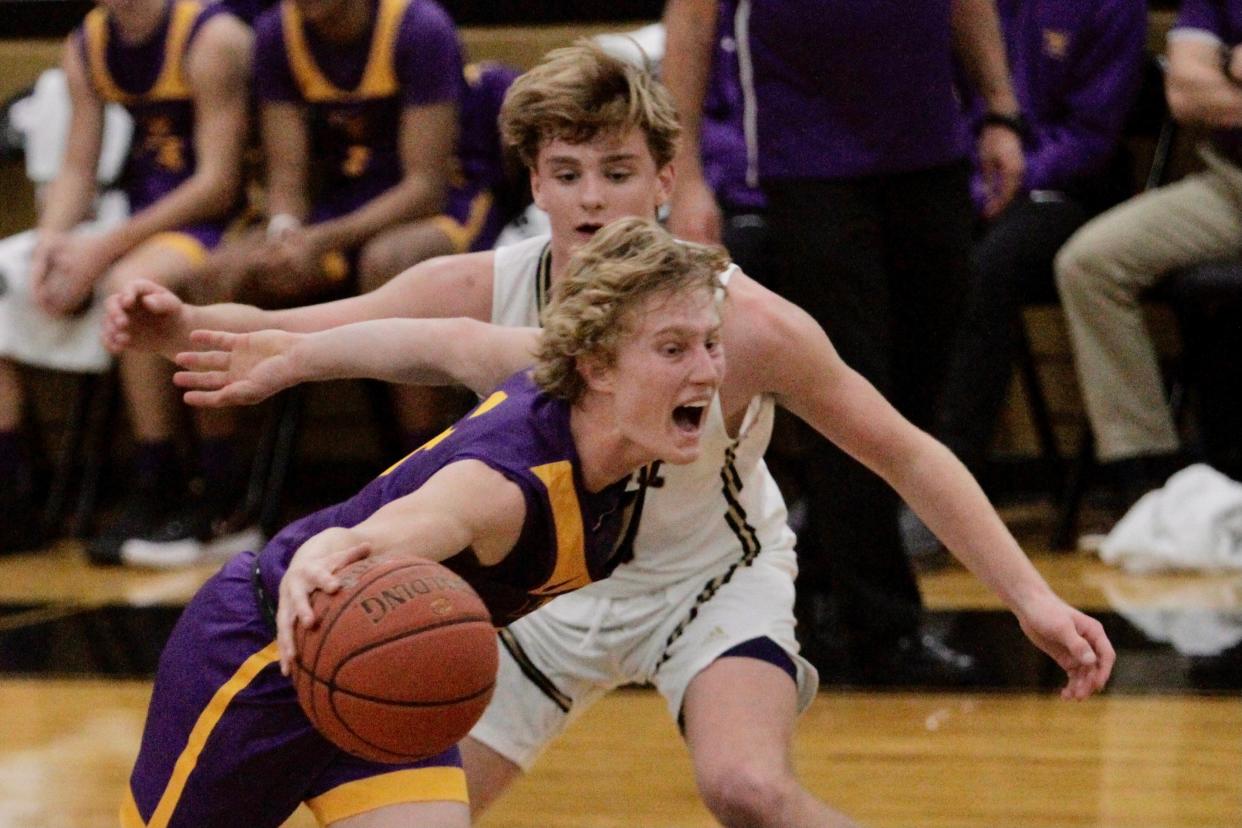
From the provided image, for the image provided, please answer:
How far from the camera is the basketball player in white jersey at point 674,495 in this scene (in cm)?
282

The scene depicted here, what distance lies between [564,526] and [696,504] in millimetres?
513

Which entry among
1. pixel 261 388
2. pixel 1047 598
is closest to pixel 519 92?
pixel 261 388

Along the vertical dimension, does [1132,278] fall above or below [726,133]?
below

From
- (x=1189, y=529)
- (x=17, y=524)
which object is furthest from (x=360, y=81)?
(x=1189, y=529)

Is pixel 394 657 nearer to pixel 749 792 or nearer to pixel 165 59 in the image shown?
pixel 749 792

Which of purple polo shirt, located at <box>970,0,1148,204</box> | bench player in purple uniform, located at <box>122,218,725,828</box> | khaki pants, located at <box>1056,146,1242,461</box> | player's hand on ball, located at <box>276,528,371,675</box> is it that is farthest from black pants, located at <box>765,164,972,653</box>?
player's hand on ball, located at <box>276,528,371,675</box>

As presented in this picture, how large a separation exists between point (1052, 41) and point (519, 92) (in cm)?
323

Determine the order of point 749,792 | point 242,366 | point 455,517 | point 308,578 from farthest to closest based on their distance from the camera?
point 242,366, point 749,792, point 455,517, point 308,578

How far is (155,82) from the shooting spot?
6246 millimetres

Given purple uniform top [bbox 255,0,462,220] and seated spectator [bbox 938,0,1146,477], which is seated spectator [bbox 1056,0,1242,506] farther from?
purple uniform top [bbox 255,0,462,220]

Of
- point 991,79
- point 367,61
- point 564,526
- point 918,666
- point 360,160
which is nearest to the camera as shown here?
point 564,526

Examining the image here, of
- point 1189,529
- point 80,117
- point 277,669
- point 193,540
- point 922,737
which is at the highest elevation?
point 277,669

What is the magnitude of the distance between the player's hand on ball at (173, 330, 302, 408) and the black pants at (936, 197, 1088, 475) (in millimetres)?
3180

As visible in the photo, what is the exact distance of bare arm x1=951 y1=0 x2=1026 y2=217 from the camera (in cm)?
460
